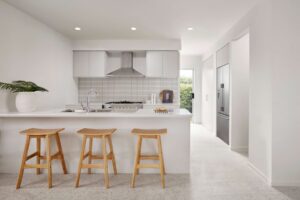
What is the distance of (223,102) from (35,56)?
13.5ft

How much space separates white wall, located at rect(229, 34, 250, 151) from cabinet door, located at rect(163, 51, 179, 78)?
1593mm

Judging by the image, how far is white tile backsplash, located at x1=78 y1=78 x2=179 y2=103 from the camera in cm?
639

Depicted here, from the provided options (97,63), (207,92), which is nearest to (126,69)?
(97,63)

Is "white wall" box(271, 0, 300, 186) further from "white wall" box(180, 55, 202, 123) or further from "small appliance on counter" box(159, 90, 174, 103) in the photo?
"white wall" box(180, 55, 202, 123)

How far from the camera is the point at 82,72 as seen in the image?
6.02 m

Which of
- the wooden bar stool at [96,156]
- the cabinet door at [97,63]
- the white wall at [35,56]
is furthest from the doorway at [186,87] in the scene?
the wooden bar stool at [96,156]

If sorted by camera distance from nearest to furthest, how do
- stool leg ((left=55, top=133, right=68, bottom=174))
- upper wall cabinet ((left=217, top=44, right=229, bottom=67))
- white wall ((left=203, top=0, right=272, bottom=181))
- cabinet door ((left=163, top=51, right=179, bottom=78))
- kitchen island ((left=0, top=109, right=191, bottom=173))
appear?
1. white wall ((left=203, top=0, right=272, bottom=181))
2. stool leg ((left=55, top=133, right=68, bottom=174))
3. kitchen island ((left=0, top=109, right=191, bottom=173))
4. upper wall cabinet ((left=217, top=44, right=229, bottom=67))
5. cabinet door ((left=163, top=51, right=179, bottom=78))

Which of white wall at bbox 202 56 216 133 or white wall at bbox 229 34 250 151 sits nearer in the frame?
white wall at bbox 229 34 250 151

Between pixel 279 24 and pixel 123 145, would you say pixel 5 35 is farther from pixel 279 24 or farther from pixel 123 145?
pixel 279 24

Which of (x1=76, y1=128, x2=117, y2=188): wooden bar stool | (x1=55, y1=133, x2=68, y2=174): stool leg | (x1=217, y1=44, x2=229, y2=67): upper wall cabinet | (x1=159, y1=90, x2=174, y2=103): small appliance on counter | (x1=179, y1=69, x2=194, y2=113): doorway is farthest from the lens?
(x1=179, y1=69, x2=194, y2=113): doorway

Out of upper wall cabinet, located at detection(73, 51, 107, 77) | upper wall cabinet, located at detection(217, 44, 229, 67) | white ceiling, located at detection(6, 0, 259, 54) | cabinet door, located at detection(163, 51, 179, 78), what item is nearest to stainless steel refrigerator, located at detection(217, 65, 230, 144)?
upper wall cabinet, located at detection(217, 44, 229, 67)

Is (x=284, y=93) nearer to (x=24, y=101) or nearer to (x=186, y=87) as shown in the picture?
(x=24, y=101)

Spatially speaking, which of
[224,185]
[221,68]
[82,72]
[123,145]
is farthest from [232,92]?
[82,72]

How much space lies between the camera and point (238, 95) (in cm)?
475
